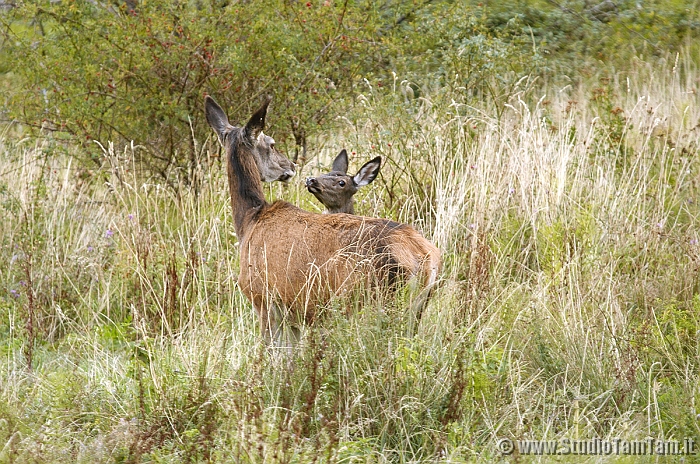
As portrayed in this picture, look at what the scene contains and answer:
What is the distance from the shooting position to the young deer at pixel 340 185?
23.9ft

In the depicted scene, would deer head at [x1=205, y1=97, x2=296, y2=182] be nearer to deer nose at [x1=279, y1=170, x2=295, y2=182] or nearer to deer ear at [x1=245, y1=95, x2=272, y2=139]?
deer nose at [x1=279, y1=170, x2=295, y2=182]

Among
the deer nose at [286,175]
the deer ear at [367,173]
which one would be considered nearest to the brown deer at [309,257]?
the deer nose at [286,175]

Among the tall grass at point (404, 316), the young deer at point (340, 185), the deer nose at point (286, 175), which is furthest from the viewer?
the young deer at point (340, 185)

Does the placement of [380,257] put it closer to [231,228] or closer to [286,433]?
[286,433]

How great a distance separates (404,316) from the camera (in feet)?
16.7

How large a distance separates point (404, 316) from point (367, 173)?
8.18 ft

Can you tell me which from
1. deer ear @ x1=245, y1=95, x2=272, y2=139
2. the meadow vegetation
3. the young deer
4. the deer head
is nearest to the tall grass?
the meadow vegetation

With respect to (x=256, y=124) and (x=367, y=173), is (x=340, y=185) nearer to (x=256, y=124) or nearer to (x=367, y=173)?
(x=367, y=173)

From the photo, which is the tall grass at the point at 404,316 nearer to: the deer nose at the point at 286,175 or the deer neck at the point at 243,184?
the deer neck at the point at 243,184

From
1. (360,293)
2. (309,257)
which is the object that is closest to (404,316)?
(360,293)

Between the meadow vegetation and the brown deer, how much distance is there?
0.21 meters

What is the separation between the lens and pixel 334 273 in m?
5.35

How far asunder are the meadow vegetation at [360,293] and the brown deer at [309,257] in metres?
0.21

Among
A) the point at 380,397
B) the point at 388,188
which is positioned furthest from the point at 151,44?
the point at 380,397
